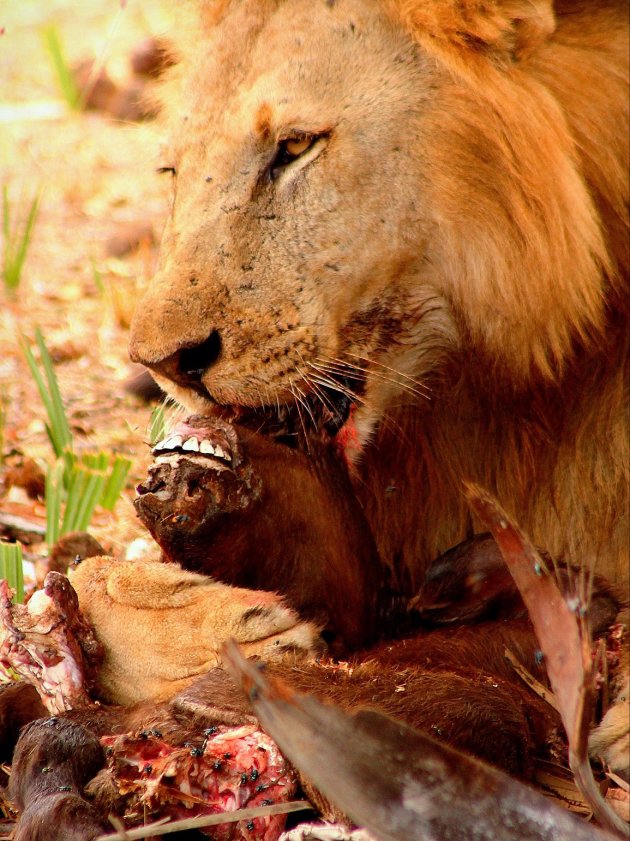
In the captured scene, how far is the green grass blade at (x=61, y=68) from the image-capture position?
611 centimetres

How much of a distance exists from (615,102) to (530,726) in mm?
1170

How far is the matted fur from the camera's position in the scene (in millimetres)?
2188

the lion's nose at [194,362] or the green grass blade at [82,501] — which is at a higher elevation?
the lion's nose at [194,362]

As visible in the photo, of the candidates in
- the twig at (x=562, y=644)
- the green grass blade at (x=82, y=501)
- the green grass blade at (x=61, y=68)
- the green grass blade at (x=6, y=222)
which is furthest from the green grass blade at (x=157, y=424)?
the green grass blade at (x=61, y=68)

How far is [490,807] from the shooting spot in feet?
5.15

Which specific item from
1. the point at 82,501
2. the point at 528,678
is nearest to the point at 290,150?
the point at 528,678

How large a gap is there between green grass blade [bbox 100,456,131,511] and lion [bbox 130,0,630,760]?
3.05ft

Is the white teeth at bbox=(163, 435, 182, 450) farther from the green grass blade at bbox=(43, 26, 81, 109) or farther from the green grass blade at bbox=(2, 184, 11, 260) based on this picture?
the green grass blade at bbox=(43, 26, 81, 109)

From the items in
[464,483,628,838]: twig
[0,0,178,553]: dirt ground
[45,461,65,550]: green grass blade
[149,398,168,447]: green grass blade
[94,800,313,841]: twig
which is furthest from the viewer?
[0,0,178,553]: dirt ground

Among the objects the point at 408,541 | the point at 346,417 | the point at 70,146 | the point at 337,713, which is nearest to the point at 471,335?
the point at 346,417

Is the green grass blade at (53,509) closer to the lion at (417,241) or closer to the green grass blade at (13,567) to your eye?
the green grass blade at (13,567)

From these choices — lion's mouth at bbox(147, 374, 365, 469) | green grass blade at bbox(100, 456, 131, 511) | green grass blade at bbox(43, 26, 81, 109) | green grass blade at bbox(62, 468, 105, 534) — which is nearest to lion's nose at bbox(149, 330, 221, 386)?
lion's mouth at bbox(147, 374, 365, 469)

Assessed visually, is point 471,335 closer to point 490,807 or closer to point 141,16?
point 490,807

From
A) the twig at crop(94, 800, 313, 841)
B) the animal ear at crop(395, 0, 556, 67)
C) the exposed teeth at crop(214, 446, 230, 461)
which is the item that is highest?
the animal ear at crop(395, 0, 556, 67)
